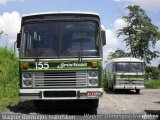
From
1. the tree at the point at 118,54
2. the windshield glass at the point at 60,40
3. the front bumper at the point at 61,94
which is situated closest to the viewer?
the front bumper at the point at 61,94

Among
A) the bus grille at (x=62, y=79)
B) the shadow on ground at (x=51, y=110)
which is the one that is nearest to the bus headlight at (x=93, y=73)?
the bus grille at (x=62, y=79)

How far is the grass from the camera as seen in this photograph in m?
19.1

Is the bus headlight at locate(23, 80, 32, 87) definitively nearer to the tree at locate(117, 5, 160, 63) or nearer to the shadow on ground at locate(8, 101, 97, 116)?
the shadow on ground at locate(8, 101, 97, 116)

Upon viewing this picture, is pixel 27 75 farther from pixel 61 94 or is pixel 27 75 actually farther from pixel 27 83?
pixel 61 94

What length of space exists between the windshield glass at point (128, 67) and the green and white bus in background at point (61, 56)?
1458 cm

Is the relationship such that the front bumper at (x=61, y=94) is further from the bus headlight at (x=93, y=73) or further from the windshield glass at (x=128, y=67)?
the windshield glass at (x=128, y=67)

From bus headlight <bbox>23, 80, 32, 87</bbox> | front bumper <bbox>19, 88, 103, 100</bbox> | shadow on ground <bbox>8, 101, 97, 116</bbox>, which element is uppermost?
bus headlight <bbox>23, 80, 32, 87</bbox>

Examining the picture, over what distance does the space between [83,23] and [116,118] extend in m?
3.79

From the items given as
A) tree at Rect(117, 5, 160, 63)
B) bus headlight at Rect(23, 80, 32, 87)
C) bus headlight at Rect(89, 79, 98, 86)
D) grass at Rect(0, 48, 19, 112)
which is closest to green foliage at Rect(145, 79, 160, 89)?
tree at Rect(117, 5, 160, 63)

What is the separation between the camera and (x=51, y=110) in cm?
1636

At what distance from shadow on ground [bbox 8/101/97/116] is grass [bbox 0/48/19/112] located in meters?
0.50

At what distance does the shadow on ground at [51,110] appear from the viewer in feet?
51.2

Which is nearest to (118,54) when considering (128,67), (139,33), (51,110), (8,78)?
(139,33)

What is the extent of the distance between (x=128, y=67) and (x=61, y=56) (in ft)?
50.6
